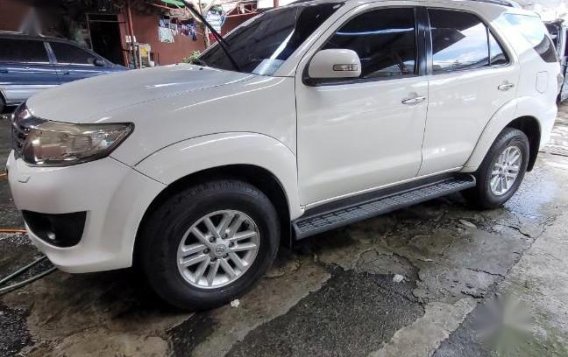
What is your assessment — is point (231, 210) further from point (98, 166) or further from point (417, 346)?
A: point (417, 346)

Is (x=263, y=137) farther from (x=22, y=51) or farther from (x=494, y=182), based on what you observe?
(x=22, y=51)

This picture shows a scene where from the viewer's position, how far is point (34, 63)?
734 cm

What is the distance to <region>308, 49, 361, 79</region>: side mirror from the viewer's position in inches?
81.8

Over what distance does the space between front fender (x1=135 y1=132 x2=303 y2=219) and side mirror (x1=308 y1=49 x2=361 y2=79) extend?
46cm

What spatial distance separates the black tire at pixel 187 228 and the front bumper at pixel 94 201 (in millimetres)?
101

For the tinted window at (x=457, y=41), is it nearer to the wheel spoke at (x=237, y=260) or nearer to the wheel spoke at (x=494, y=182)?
the wheel spoke at (x=494, y=182)

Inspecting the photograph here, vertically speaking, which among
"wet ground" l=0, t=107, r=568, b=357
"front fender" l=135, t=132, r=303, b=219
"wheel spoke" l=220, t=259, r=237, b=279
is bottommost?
"wet ground" l=0, t=107, r=568, b=357

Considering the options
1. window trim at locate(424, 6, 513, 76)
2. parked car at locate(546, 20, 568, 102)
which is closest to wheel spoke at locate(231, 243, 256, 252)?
window trim at locate(424, 6, 513, 76)

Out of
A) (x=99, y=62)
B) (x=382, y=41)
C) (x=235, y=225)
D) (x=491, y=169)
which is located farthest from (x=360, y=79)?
(x=99, y=62)

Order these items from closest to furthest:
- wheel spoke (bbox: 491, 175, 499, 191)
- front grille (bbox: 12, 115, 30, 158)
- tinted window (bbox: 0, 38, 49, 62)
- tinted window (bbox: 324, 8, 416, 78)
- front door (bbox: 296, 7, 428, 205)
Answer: front grille (bbox: 12, 115, 30, 158), front door (bbox: 296, 7, 428, 205), tinted window (bbox: 324, 8, 416, 78), wheel spoke (bbox: 491, 175, 499, 191), tinted window (bbox: 0, 38, 49, 62)

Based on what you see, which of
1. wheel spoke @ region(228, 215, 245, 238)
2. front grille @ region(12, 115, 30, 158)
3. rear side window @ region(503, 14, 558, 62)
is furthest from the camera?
rear side window @ region(503, 14, 558, 62)

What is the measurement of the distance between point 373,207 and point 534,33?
232 cm

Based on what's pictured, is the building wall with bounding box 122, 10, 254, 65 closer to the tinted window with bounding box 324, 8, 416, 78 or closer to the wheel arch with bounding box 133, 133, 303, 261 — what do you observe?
the tinted window with bounding box 324, 8, 416, 78

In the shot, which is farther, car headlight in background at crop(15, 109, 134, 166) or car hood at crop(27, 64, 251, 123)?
car hood at crop(27, 64, 251, 123)
